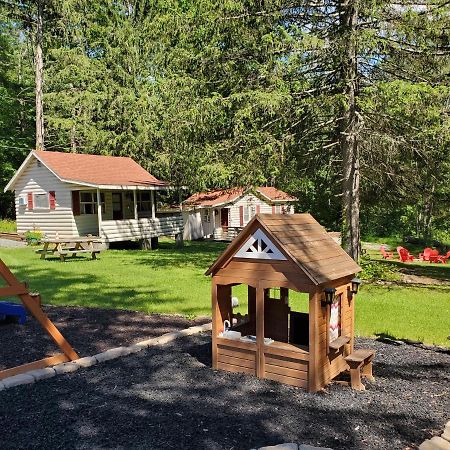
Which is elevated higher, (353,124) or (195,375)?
(353,124)

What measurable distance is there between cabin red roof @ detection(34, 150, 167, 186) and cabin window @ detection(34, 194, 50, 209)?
190 cm

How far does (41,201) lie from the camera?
24.7 m

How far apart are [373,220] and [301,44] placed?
27142 millimetres

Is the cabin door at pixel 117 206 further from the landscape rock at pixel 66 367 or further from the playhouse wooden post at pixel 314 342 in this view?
the playhouse wooden post at pixel 314 342

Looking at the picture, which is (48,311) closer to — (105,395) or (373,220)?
(105,395)

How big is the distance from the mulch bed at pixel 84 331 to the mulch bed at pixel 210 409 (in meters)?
1.17

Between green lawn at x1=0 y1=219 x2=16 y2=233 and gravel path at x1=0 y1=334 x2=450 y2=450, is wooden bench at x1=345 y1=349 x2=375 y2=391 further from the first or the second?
green lawn at x1=0 y1=219 x2=16 y2=233

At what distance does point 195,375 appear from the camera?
233 inches

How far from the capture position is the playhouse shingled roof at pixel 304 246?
544cm

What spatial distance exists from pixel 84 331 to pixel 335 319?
443cm

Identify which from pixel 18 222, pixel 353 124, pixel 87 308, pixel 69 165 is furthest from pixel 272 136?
pixel 18 222

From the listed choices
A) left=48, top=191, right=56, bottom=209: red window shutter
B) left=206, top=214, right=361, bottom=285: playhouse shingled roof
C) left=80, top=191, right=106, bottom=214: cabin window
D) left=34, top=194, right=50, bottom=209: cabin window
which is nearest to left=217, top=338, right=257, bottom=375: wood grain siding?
left=206, top=214, right=361, bottom=285: playhouse shingled roof

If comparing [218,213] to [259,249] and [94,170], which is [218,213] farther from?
[259,249]

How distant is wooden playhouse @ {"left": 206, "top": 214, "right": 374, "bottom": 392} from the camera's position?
17.7 ft
